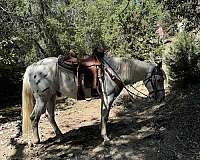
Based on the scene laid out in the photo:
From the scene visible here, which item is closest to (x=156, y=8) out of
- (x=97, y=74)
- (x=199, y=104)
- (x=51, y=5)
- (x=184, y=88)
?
(x=184, y=88)

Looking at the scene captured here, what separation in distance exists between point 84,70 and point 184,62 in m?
5.20

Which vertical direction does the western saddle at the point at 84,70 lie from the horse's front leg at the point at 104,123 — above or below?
above

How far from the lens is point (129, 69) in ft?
24.6

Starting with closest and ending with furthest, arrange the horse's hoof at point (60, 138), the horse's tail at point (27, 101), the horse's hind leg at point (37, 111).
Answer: the horse's hind leg at point (37, 111) < the horse's tail at point (27, 101) < the horse's hoof at point (60, 138)

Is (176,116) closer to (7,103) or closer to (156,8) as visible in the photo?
(156,8)

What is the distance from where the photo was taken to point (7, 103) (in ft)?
52.1

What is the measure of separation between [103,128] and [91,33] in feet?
39.6

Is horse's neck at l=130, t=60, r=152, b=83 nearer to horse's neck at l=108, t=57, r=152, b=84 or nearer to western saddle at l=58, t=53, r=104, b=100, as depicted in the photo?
horse's neck at l=108, t=57, r=152, b=84

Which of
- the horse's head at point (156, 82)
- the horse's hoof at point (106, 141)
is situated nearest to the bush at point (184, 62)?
the horse's head at point (156, 82)

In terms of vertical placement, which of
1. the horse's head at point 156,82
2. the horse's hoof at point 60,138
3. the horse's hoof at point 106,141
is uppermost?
the horse's head at point 156,82

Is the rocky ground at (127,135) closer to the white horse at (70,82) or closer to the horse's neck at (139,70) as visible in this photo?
the white horse at (70,82)

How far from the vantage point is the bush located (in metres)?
11.6

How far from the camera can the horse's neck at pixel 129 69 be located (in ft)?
24.6

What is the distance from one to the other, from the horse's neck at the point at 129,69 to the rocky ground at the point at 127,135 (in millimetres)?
1140
